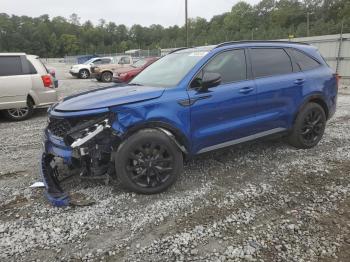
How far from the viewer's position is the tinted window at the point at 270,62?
467 centimetres

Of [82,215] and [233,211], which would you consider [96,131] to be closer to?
[82,215]

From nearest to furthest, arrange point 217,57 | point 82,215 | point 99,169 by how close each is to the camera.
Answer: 1. point 82,215
2. point 99,169
3. point 217,57

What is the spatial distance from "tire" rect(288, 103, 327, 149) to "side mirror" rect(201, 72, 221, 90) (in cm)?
183

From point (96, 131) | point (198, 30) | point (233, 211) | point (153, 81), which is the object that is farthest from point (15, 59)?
point (198, 30)

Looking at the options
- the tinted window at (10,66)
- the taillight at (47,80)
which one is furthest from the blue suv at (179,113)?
the tinted window at (10,66)

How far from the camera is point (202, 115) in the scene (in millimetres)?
4035

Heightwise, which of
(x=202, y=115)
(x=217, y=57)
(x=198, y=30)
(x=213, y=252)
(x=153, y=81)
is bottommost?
(x=213, y=252)

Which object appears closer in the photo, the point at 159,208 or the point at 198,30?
the point at 159,208

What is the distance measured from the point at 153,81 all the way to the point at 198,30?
92638 millimetres

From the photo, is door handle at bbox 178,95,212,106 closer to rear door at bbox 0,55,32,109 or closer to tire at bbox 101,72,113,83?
rear door at bbox 0,55,32,109

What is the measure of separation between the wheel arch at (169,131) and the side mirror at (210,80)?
0.65m

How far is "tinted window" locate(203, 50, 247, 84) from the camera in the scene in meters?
4.29

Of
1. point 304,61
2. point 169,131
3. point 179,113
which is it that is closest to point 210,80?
point 179,113

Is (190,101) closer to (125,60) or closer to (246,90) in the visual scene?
(246,90)
